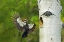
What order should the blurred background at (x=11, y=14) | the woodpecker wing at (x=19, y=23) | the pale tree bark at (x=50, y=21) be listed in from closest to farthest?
1. the pale tree bark at (x=50, y=21)
2. the woodpecker wing at (x=19, y=23)
3. the blurred background at (x=11, y=14)

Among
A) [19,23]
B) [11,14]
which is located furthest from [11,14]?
[19,23]

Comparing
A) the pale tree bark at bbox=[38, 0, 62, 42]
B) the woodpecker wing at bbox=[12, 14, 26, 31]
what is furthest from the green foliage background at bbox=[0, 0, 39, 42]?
the pale tree bark at bbox=[38, 0, 62, 42]

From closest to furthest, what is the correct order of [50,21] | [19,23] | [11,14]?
[50,21] < [19,23] < [11,14]

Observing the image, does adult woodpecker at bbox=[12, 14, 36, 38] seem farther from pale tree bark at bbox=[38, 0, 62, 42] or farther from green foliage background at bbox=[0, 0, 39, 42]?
green foliage background at bbox=[0, 0, 39, 42]

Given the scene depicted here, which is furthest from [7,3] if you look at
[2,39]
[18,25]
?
[18,25]

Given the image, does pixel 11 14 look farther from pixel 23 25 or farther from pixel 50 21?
pixel 50 21

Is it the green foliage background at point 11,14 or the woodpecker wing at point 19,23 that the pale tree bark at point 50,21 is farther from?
the green foliage background at point 11,14

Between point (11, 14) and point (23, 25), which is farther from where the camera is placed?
point (11, 14)

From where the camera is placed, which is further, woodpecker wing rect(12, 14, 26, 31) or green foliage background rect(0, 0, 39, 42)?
green foliage background rect(0, 0, 39, 42)

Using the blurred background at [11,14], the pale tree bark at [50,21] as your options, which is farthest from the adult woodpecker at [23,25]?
the blurred background at [11,14]
